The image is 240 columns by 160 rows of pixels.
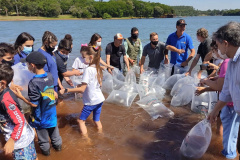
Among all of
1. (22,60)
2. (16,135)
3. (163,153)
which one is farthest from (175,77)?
(16,135)

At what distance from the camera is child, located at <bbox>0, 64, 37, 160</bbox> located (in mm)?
2004

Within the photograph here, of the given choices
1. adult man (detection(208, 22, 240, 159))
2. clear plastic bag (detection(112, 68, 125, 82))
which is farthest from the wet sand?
adult man (detection(208, 22, 240, 159))

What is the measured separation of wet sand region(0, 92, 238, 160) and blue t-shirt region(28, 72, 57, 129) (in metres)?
0.60

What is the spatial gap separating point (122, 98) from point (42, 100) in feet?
7.64

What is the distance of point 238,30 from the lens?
183cm

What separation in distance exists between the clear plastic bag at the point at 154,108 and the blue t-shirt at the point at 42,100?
2.13 meters

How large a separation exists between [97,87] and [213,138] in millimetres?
2011

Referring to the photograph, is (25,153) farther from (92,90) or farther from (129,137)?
(129,137)

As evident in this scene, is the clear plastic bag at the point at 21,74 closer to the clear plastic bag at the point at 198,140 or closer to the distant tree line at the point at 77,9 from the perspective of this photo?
the clear plastic bag at the point at 198,140

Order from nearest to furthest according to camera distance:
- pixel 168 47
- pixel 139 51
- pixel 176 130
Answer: pixel 176 130
pixel 168 47
pixel 139 51

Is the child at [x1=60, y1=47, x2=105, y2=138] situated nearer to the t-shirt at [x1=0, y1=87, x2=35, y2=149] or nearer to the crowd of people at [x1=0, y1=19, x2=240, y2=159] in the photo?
the crowd of people at [x1=0, y1=19, x2=240, y2=159]

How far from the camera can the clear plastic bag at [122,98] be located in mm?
4551

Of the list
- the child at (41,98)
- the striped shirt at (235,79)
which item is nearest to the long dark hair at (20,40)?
the child at (41,98)

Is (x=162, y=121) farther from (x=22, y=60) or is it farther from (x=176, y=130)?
(x=22, y=60)
